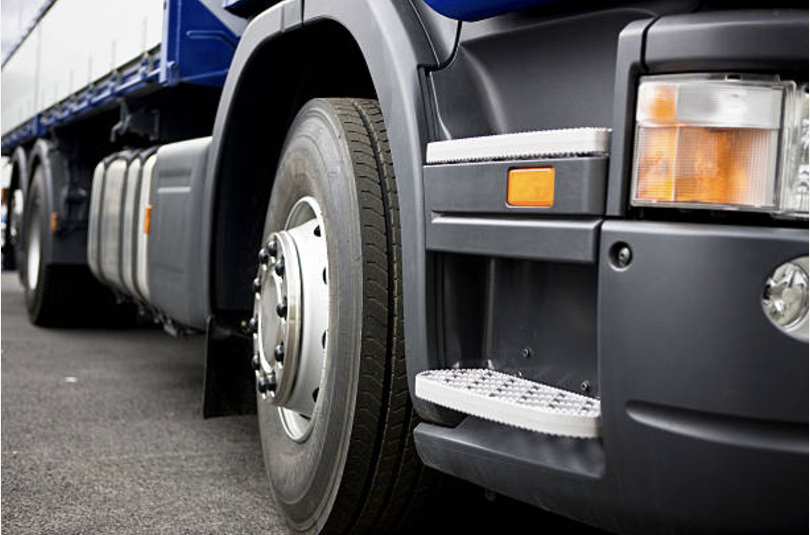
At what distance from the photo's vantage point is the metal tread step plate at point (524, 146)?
179 centimetres

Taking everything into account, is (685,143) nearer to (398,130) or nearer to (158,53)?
(398,130)

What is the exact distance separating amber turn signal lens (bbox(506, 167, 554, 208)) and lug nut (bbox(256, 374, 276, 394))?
1113 mm

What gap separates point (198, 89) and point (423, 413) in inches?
110

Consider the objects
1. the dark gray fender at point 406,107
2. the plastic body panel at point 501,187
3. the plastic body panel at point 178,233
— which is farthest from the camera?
the plastic body panel at point 178,233

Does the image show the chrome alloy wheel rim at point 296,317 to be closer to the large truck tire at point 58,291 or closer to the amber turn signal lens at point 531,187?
the amber turn signal lens at point 531,187

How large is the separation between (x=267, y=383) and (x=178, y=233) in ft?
4.36

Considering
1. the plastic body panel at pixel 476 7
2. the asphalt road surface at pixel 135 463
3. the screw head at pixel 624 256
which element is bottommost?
the asphalt road surface at pixel 135 463

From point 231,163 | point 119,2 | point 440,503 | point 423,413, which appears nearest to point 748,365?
point 423,413

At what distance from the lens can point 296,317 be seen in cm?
272

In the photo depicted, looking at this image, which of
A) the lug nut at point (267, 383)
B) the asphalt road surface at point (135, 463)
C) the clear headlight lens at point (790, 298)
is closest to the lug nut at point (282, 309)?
the lug nut at point (267, 383)

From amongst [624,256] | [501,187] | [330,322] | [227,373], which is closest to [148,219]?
[227,373]

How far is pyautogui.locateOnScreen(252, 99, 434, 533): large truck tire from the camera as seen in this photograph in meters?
2.44

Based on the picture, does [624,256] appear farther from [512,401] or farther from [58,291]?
[58,291]

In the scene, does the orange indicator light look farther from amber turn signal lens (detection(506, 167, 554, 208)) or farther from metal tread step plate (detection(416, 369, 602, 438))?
amber turn signal lens (detection(506, 167, 554, 208))
